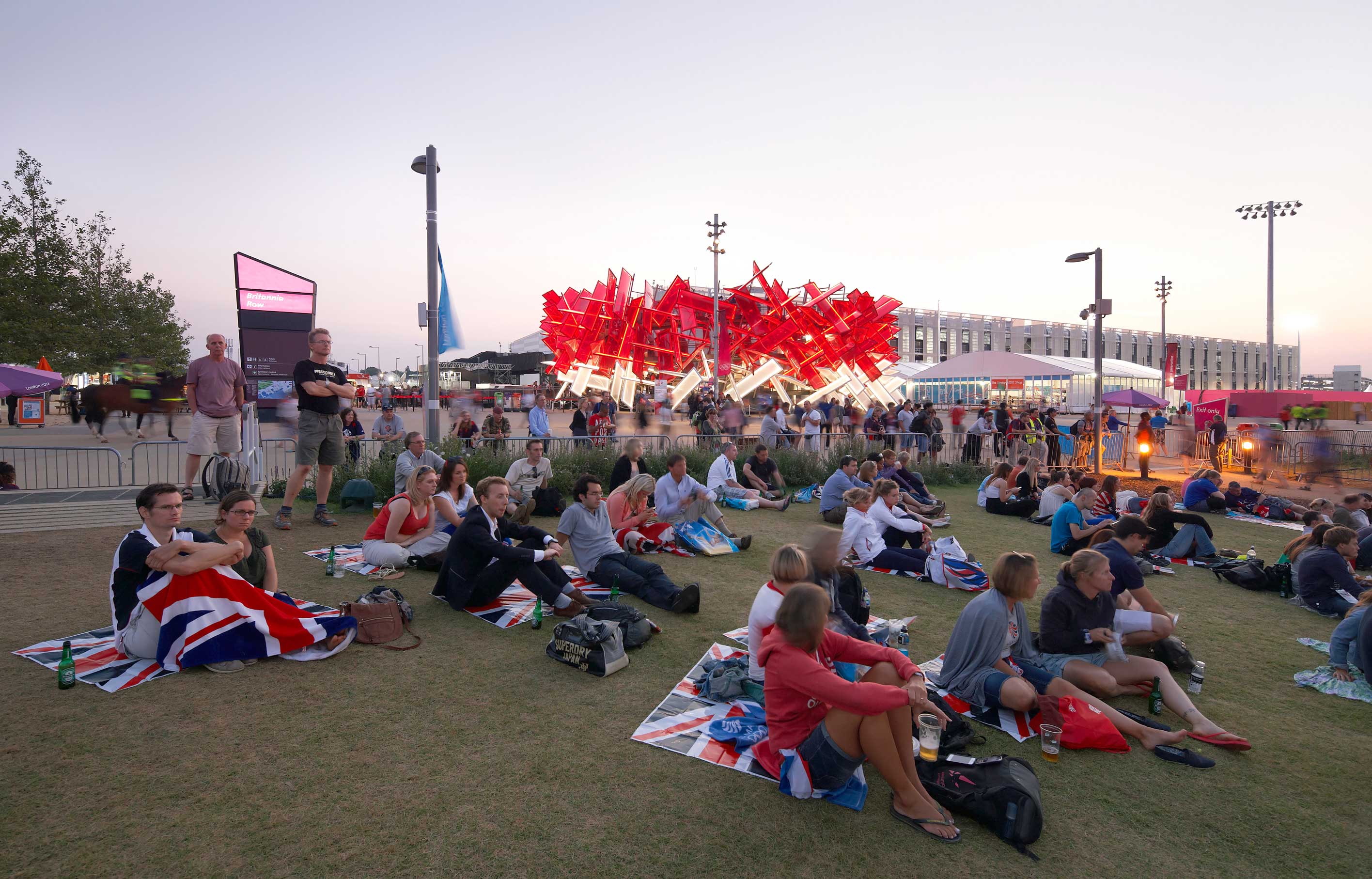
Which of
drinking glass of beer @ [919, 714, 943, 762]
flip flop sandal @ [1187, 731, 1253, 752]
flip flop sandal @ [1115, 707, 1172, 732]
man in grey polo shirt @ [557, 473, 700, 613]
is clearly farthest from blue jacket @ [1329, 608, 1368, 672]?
man in grey polo shirt @ [557, 473, 700, 613]

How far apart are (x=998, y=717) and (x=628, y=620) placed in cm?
266

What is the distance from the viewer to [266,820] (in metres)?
3.12

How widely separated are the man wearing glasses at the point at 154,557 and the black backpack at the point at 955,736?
14.4 ft

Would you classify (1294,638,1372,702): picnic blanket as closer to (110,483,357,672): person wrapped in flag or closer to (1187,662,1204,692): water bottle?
(1187,662,1204,692): water bottle

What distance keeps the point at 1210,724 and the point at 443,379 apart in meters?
77.4

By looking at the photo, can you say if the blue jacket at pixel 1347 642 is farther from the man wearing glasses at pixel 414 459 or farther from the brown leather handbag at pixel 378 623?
the man wearing glasses at pixel 414 459

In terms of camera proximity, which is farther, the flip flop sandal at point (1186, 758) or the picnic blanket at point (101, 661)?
the picnic blanket at point (101, 661)

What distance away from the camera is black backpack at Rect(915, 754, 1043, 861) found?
3170 mm

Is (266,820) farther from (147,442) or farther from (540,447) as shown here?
(147,442)

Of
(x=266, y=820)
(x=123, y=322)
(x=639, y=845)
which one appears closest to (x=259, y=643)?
(x=266, y=820)

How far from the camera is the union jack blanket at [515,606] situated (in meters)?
5.95

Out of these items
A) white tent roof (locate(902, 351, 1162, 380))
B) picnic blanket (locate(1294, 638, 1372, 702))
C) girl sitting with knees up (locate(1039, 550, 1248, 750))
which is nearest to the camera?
girl sitting with knees up (locate(1039, 550, 1248, 750))

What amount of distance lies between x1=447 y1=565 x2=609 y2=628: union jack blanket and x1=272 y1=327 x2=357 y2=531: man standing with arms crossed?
3321 mm

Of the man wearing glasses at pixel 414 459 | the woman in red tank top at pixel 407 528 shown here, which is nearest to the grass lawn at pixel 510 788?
the woman in red tank top at pixel 407 528
